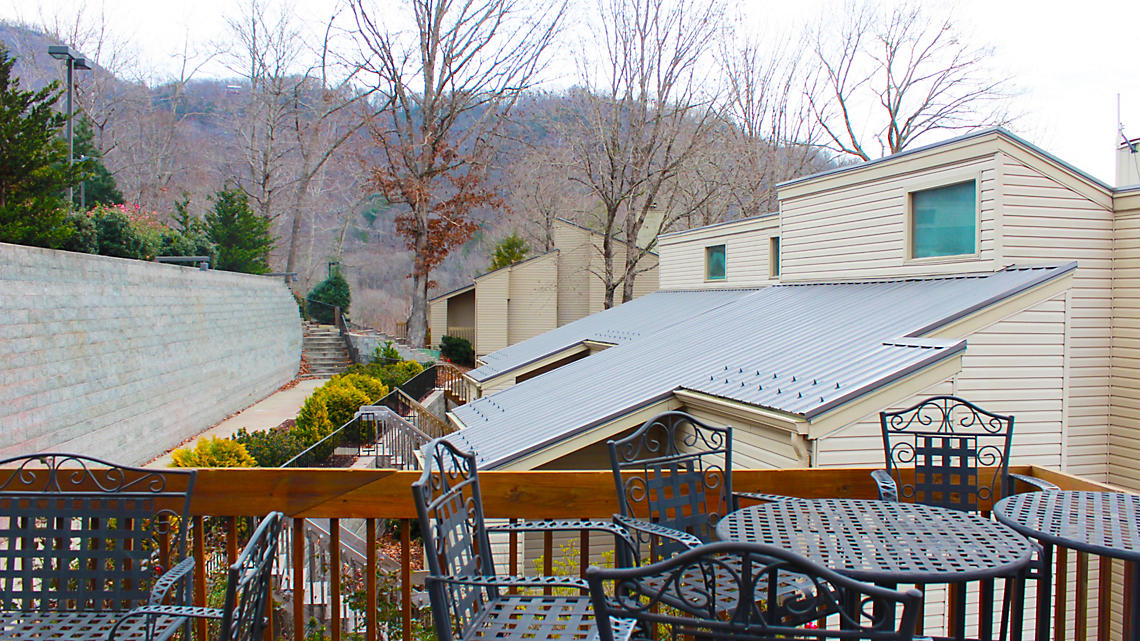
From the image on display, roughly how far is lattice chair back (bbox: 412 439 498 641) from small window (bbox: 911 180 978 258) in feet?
29.2

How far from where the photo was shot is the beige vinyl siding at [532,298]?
2933cm

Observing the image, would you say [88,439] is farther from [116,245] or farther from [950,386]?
[950,386]

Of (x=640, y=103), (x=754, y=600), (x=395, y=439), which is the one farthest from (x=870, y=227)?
(x=640, y=103)

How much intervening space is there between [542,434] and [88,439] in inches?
284

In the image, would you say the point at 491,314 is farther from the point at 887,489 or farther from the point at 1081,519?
the point at 1081,519

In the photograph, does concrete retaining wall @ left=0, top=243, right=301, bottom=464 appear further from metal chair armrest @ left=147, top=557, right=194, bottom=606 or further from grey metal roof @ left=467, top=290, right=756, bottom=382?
metal chair armrest @ left=147, top=557, right=194, bottom=606

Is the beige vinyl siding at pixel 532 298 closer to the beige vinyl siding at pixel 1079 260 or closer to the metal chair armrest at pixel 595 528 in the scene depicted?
the beige vinyl siding at pixel 1079 260

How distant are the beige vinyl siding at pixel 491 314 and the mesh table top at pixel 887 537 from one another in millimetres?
26340

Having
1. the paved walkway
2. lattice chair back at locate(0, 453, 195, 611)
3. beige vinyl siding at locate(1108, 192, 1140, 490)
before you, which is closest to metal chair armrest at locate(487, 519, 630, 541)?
lattice chair back at locate(0, 453, 195, 611)

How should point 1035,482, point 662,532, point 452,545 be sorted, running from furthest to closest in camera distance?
1. point 1035,482
2. point 662,532
3. point 452,545

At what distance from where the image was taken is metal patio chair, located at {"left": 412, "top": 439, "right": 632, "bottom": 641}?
196 cm

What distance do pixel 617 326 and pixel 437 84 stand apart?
16.2 m

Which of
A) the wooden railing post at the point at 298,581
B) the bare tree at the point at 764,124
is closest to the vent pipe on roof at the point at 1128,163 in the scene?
the bare tree at the point at 764,124

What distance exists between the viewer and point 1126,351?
9383 millimetres
